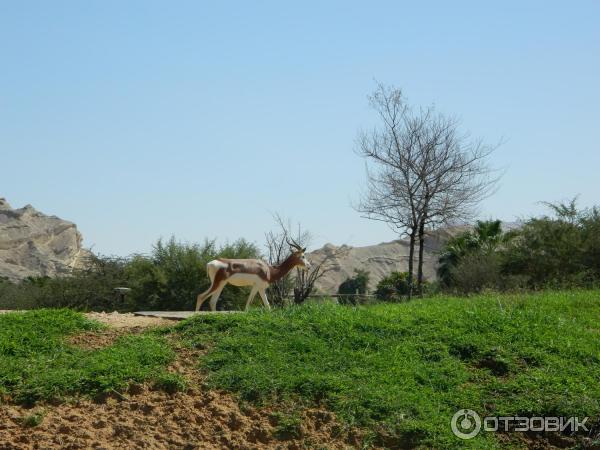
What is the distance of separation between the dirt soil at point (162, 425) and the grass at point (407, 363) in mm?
260

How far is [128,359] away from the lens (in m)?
9.41

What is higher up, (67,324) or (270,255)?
(270,255)

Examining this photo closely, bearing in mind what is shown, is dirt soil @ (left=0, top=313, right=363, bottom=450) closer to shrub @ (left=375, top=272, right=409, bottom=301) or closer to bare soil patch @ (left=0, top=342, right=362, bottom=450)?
bare soil patch @ (left=0, top=342, right=362, bottom=450)

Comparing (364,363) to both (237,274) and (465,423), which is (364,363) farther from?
(237,274)

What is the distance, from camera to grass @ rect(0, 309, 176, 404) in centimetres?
876

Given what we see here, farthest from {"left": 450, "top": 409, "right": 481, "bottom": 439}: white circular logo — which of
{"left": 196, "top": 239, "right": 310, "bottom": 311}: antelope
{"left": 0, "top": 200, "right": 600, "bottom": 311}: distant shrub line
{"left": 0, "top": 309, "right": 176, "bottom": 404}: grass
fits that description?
{"left": 0, "top": 200, "right": 600, "bottom": 311}: distant shrub line

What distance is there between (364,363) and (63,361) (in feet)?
10.9

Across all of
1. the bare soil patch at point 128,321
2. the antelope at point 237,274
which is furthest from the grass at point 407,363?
the antelope at point 237,274

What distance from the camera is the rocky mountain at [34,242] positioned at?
54.2 m

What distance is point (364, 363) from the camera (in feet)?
31.9

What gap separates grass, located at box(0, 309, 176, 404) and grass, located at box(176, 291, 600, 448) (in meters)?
0.61

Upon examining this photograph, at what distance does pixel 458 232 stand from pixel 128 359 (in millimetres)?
27661

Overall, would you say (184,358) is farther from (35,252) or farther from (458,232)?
(35,252)

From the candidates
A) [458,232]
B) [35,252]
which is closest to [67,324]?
[458,232]
